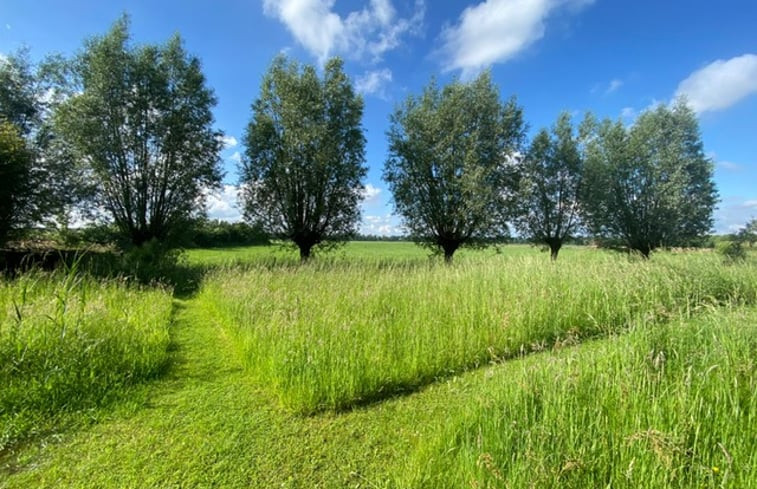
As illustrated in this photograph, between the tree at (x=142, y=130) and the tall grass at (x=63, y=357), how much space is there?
9170 millimetres

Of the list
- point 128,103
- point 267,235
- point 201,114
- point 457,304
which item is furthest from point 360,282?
point 128,103

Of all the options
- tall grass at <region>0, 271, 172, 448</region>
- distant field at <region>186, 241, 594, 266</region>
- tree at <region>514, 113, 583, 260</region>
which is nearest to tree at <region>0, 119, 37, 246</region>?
distant field at <region>186, 241, 594, 266</region>

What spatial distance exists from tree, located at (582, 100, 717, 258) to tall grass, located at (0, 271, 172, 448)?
66.7 ft

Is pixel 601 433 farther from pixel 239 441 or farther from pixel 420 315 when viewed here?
pixel 420 315

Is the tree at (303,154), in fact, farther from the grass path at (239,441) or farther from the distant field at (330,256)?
the grass path at (239,441)

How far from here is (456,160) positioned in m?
14.9

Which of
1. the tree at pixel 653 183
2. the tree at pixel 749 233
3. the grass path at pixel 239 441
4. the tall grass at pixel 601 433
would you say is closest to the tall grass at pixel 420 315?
the grass path at pixel 239 441

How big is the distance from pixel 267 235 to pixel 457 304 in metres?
11.5

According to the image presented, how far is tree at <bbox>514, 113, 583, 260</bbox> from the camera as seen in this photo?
738 inches

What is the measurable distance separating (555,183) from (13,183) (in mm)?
24709

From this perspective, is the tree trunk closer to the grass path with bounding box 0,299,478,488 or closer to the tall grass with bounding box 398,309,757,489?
the grass path with bounding box 0,299,478,488

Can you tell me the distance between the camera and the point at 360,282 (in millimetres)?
A: 7668

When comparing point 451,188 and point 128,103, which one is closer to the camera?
point 128,103

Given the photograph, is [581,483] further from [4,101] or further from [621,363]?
[4,101]
